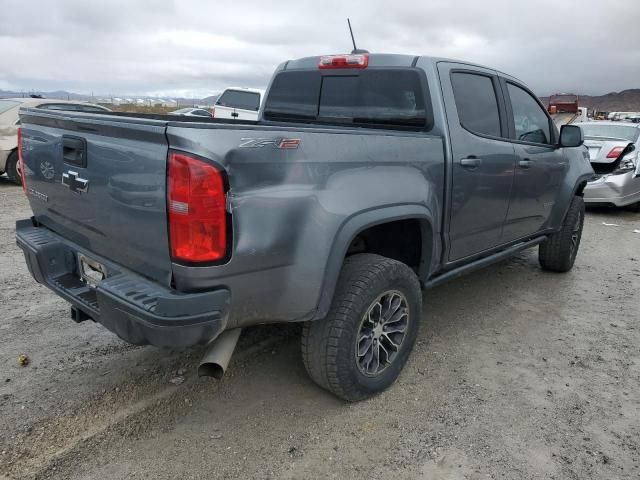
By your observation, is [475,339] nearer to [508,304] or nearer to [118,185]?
[508,304]

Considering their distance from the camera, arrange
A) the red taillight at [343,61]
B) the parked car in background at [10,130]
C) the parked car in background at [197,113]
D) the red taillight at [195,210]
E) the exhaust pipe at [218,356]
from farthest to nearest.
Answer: the parked car in background at [10,130]
the parked car in background at [197,113]
the red taillight at [343,61]
the exhaust pipe at [218,356]
the red taillight at [195,210]

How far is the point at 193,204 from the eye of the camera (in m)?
2.01

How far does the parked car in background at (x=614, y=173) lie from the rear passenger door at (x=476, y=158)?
5940 mm

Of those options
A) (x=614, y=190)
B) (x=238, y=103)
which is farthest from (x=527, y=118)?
(x=238, y=103)

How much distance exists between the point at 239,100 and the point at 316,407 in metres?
13.7

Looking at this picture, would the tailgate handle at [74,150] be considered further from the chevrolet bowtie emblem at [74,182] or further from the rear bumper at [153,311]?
the rear bumper at [153,311]

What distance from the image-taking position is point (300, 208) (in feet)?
7.51

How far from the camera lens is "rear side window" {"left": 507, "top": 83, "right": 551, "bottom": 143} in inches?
163

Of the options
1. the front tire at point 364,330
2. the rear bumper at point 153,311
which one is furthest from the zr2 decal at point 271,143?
the front tire at point 364,330

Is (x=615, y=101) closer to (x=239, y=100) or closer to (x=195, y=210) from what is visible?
(x=239, y=100)

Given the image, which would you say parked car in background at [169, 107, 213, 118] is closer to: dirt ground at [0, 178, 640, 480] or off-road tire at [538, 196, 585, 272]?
dirt ground at [0, 178, 640, 480]

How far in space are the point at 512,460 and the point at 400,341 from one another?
87 centimetres

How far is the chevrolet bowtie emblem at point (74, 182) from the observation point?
2.47 metres

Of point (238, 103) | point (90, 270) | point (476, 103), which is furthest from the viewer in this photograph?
point (238, 103)
